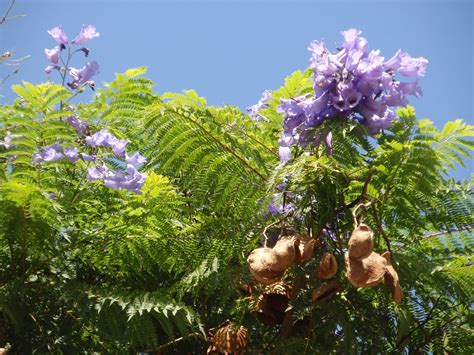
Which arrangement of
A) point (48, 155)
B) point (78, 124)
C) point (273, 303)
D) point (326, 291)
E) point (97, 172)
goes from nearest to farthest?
1. point (326, 291)
2. point (273, 303)
3. point (48, 155)
4. point (97, 172)
5. point (78, 124)

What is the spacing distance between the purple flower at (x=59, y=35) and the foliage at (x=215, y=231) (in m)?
0.59

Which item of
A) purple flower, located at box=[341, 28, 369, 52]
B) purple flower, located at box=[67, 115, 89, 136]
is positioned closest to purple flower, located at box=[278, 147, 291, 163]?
purple flower, located at box=[341, 28, 369, 52]

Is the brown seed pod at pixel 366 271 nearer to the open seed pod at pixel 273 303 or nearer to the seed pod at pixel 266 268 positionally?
the seed pod at pixel 266 268

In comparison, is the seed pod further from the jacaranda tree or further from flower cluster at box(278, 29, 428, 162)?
flower cluster at box(278, 29, 428, 162)

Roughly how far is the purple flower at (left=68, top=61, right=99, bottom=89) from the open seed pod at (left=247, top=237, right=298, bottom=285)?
141 cm

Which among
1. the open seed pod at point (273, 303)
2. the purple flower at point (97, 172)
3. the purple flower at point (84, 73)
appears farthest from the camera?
the purple flower at point (84, 73)

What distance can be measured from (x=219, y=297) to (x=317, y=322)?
0.50m

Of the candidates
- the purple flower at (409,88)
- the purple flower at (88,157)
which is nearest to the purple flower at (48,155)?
the purple flower at (88,157)

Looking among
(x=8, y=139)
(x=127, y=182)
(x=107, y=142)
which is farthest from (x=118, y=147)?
(x=8, y=139)

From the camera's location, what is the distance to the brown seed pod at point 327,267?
2.22 m

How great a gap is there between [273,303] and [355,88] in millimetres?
720

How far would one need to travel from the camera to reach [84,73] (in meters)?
3.28

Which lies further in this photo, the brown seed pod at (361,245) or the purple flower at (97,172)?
the purple flower at (97,172)

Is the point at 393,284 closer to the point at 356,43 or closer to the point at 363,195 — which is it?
the point at 363,195
